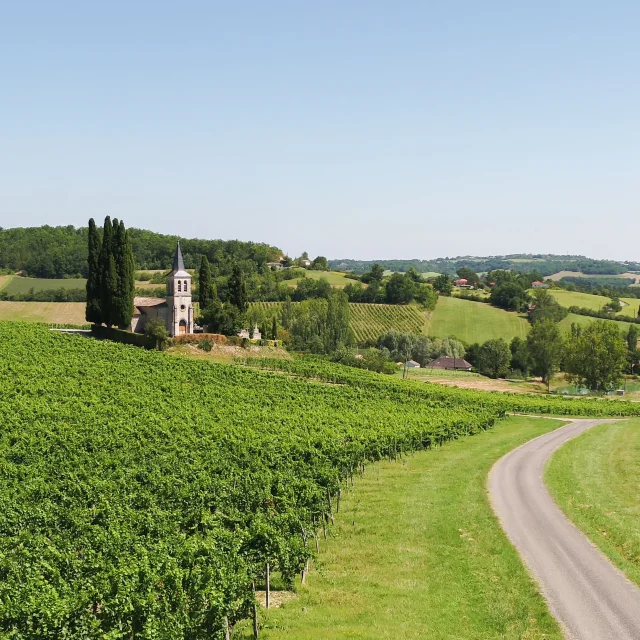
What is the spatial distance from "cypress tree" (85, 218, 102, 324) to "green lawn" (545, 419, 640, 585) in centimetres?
5474

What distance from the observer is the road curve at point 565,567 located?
67.6 ft

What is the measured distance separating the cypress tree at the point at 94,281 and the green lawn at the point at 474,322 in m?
83.2

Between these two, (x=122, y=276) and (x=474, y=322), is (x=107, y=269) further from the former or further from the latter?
(x=474, y=322)

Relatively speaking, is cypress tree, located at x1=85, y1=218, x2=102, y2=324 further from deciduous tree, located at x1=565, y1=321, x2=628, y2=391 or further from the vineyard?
deciduous tree, located at x1=565, y1=321, x2=628, y2=391

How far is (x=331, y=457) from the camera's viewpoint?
128 feet

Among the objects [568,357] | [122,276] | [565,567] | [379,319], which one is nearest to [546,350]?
[568,357]

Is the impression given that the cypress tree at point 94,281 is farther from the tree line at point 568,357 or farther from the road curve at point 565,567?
the tree line at point 568,357

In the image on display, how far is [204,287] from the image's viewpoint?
92438 millimetres

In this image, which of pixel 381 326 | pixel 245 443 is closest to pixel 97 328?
pixel 245 443

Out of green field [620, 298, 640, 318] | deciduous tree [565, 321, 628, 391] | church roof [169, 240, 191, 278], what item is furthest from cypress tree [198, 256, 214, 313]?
green field [620, 298, 640, 318]

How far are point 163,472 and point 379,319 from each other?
412 feet

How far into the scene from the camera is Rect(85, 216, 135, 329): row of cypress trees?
8175 cm

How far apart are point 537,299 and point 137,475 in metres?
156

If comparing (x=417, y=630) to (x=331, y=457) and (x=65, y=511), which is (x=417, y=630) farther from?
(x=331, y=457)
